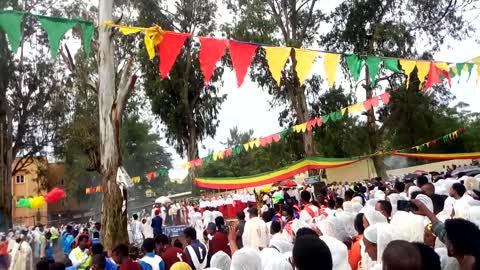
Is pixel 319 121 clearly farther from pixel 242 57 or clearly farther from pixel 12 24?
pixel 12 24

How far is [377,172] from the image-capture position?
78.8ft

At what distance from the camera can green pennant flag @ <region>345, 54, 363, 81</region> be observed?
9478 mm

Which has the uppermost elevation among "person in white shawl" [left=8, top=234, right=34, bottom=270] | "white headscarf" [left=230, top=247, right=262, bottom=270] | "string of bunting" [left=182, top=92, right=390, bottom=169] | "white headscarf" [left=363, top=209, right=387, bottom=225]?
"string of bunting" [left=182, top=92, right=390, bottom=169]

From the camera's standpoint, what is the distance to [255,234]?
7613 mm

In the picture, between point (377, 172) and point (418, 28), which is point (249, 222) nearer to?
point (418, 28)

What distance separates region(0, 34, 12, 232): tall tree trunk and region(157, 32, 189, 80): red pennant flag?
60.1ft

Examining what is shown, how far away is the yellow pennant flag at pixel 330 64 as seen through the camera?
924 cm

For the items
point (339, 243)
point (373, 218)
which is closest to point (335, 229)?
point (373, 218)

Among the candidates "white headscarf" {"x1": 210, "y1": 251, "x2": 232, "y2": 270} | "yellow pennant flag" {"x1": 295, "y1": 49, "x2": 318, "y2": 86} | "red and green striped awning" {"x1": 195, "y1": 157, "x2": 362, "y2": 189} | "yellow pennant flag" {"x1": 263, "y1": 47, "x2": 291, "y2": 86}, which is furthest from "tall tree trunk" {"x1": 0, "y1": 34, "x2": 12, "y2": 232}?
"white headscarf" {"x1": 210, "y1": 251, "x2": 232, "y2": 270}

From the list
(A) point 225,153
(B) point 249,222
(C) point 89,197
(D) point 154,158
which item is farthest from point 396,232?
(D) point 154,158

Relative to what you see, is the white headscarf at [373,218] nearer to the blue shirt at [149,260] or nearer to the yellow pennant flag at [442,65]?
the blue shirt at [149,260]

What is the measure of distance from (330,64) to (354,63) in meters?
0.62

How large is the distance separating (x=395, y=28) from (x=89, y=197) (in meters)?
29.4

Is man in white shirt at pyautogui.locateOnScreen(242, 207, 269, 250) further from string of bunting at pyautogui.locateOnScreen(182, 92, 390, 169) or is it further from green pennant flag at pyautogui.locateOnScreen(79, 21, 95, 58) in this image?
string of bunting at pyautogui.locateOnScreen(182, 92, 390, 169)
